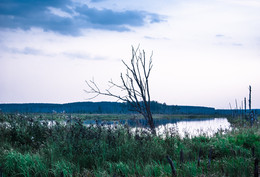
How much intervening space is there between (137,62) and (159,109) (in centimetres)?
15137

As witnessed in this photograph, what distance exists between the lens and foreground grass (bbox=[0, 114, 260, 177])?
17.8 ft

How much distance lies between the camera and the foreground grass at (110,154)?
543 cm

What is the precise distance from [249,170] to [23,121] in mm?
8389

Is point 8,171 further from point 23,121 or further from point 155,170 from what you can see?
point 23,121

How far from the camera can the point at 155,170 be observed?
530cm

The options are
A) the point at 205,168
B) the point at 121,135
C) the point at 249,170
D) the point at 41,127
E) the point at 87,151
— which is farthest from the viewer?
the point at 41,127

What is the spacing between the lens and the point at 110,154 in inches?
262

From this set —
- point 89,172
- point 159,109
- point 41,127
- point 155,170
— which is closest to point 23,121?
point 41,127

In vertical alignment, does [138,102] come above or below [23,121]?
above

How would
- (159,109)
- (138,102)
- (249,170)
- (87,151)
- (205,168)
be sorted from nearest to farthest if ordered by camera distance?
(249,170) < (205,168) < (87,151) < (138,102) < (159,109)

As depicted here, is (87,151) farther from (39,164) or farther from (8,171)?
(8,171)

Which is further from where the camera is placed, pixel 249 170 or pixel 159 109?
pixel 159 109

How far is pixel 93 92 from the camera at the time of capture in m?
11.9

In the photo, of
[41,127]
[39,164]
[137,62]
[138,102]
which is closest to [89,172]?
[39,164]
